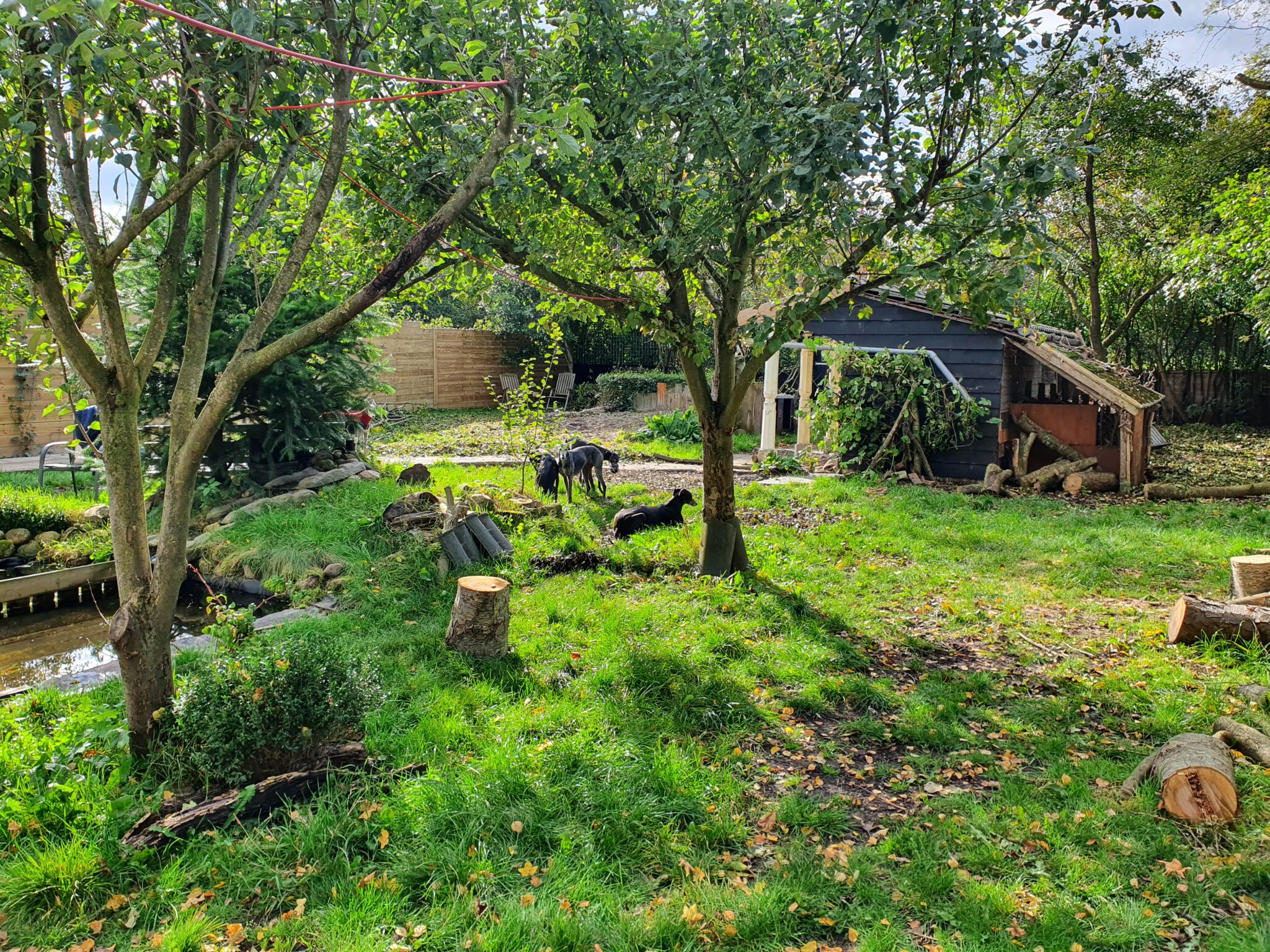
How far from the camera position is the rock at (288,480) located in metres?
8.12

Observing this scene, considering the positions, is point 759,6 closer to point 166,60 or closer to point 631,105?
point 631,105

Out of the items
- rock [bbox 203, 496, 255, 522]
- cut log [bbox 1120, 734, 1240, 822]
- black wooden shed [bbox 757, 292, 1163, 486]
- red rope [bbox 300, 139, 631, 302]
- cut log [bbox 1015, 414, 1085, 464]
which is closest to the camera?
cut log [bbox 1120, 734, 1240, 822]

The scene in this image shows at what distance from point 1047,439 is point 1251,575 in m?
5.31

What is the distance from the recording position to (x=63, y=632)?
Answer: 5.70 metres

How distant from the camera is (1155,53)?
43.4 feet

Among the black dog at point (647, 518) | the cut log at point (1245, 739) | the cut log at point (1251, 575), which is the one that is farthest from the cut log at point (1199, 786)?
the black dog at point (647, 518)

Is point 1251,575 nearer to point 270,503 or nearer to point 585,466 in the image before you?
point 585,466

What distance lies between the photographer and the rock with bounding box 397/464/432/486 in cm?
838

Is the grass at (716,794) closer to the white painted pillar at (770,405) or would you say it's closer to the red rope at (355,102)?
the red rope at (355,102)

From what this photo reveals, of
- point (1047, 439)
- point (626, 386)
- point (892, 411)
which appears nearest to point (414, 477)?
point (892, 411)

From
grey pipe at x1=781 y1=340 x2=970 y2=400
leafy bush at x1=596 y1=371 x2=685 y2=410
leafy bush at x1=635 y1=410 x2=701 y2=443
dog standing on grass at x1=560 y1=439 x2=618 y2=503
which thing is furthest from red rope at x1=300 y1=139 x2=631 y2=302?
leafy bush at x1=596 y1=371 x2=685 y2=410

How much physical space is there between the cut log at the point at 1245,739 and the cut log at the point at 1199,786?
0.97ft

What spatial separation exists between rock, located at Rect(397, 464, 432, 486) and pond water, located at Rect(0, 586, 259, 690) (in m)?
2.30

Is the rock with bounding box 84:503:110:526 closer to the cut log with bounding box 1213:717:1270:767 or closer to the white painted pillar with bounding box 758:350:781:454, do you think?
the white painted pillar with bounding box 758:350:781:454
